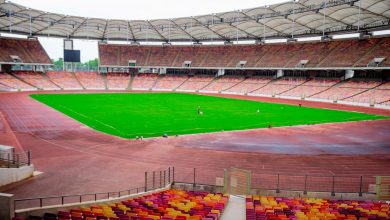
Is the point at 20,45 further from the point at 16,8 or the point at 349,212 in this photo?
the point at 349,212

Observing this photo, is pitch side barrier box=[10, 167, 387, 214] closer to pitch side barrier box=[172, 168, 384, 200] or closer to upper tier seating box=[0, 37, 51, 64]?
pitch side barrier box=[172, 168, 384, 200]

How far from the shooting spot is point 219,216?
41.1 feet

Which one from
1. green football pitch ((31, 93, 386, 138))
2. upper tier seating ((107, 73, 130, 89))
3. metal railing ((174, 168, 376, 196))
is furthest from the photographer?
upper tier seating ((107, 73, 130, 89))

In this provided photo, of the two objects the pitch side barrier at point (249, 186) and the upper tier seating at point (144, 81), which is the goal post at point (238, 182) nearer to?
the pitch side barrier at point (249, 186)

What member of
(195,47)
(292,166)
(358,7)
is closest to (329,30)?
(358,7)

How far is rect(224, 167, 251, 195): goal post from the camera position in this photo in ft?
55.4

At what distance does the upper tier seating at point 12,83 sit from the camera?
78.2 metres

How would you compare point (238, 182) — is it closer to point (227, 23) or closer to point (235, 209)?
point (235, 209)

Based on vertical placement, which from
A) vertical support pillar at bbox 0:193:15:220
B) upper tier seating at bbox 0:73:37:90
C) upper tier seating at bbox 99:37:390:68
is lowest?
vertical support pillar at bbox 0:193:15:220

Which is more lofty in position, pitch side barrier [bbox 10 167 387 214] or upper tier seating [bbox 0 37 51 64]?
upper tier seating [bbox 0 37 51 64]

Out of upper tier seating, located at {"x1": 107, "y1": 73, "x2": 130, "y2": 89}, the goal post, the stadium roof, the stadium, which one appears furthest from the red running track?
upper tier seating, located at {"x1": 107, "y1": 73, "x2": 130, "y2": 89}

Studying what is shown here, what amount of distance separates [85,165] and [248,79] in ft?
233

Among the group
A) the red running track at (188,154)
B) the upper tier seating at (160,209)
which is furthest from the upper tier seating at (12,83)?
the upper tier seating at (160,209)

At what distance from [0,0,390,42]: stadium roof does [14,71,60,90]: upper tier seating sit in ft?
36.3
